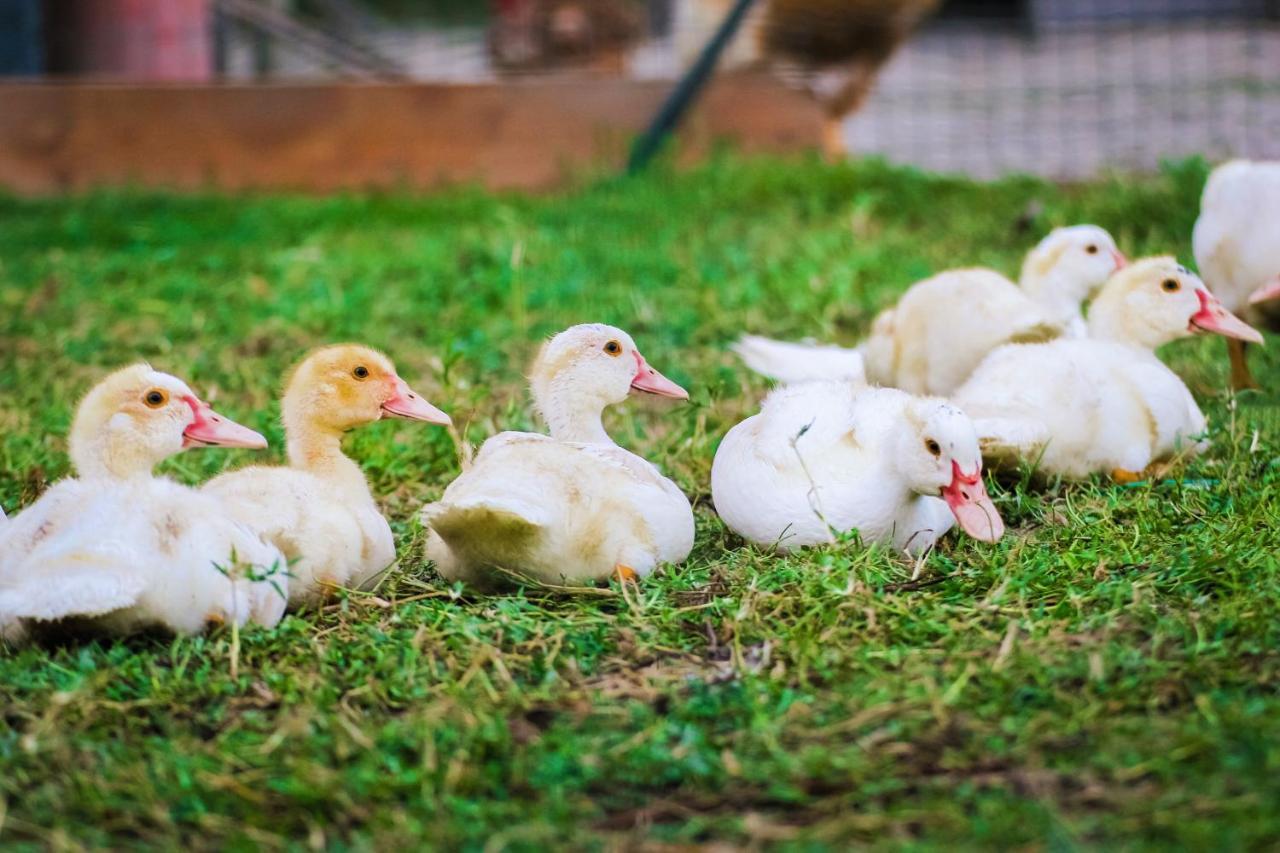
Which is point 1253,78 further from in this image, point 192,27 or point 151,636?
point 151,636

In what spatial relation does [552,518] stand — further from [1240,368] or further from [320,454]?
[1240,368]

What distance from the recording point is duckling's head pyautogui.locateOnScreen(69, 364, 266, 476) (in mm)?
3639

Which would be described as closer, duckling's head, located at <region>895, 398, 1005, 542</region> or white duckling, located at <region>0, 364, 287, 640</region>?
white duckling, located at <region>0, 364, 287, 640</region>

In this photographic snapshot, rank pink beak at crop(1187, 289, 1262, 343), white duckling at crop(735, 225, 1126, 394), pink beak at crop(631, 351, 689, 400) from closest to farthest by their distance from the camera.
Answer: pink beak at crop(631, 351, 689, 400)
pink beak at crop(1187, 289, 1262, 343)
white duckling at crop(735, 225, 1126, 394)

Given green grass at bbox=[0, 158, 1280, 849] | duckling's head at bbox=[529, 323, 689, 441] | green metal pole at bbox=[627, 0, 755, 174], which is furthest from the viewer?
green metal pole at bbox=[627, 0, 755, 174]

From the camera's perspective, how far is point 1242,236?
18.2ft

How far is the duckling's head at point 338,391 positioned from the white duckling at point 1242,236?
2967 millimetres

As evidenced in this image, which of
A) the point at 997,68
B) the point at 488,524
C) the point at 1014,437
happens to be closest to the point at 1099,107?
the point at 997,68

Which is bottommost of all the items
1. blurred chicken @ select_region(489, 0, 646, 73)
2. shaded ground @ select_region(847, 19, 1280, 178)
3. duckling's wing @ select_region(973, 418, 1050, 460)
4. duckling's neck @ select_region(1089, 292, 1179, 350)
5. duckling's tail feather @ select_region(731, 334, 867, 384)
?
duckling's tail feather @ select_region(731, 334, 867, 384)

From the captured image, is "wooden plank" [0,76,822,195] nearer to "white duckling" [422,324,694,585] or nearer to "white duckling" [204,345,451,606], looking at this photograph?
"white duckling" [204,345,451,606]

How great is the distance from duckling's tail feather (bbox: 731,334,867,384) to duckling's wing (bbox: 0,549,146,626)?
2.74 meters

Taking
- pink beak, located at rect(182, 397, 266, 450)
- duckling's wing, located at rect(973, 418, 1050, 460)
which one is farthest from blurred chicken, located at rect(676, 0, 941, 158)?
pink beak, located at rect(182, 397, 266, 450)

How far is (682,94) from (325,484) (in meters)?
6.73

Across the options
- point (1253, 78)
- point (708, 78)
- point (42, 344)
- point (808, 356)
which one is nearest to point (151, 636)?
point (808, 356)
